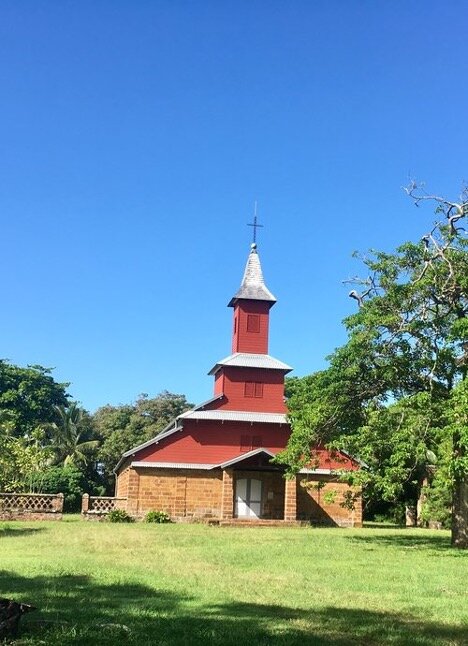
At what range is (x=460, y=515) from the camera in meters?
20.5

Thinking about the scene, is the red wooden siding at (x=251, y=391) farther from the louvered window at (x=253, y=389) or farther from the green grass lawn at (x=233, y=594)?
the green grass lawn at (x=233, y=594)

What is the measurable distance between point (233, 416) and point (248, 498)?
4.23 m

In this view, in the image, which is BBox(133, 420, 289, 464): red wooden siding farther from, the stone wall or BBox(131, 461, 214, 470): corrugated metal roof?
the stone wall

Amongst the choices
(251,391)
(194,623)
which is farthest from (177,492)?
(194,623)

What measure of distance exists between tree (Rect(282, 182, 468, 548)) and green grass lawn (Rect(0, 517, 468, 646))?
3.08m

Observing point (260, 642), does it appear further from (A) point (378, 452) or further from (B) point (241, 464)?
(B) point (241, 464)

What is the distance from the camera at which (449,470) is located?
17.0m

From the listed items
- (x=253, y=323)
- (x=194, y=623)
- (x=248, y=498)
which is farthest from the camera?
(x=253, y=323)

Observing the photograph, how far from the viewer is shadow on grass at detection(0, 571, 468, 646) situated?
22.6 feet

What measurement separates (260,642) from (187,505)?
28.3 metres

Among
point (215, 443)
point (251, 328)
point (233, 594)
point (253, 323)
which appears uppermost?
point (253, 323)

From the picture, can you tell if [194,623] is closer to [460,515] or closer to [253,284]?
[460,515]

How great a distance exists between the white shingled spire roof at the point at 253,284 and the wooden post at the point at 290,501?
11.1 metres

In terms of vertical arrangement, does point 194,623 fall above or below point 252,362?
below
